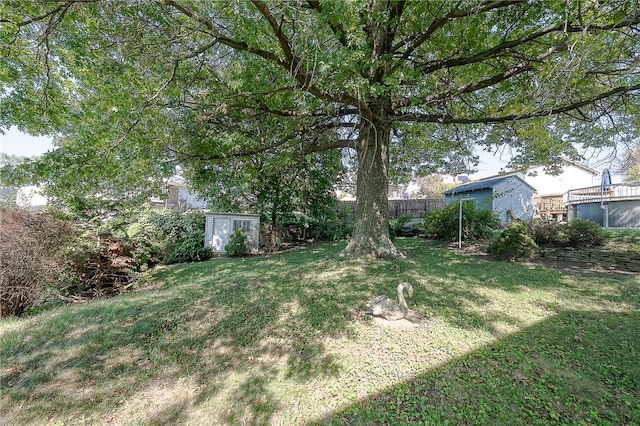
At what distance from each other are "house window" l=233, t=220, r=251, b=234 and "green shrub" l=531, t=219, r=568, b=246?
28.4 ft

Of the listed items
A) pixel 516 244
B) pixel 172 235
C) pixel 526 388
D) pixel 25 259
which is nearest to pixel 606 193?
pixel 516 244

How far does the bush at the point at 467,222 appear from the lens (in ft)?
27.1

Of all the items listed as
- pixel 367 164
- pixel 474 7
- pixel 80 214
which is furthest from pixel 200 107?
pixel 474 7

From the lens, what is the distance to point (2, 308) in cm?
404

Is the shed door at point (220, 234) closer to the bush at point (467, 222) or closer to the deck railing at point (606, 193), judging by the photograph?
the bush at point (467, 222)

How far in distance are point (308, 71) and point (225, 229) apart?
23.3 feet

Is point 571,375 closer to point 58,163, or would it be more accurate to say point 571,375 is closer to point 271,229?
point 58,163

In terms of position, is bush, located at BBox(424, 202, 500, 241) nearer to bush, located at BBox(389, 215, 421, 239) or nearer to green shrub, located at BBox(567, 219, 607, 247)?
green shrub, located at BBox(567, 219, 607, 247)

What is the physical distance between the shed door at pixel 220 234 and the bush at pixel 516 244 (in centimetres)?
806

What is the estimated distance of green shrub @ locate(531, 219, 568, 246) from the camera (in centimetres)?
664

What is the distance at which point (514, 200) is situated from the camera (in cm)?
1517

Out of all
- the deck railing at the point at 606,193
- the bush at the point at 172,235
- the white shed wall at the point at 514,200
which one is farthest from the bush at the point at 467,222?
the bush at the point at 172,235

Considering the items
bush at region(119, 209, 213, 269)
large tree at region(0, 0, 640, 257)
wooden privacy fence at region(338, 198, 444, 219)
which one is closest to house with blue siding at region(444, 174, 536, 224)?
wooden privacy fence at region(338, 198, 444, 219)

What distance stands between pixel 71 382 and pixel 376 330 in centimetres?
277
